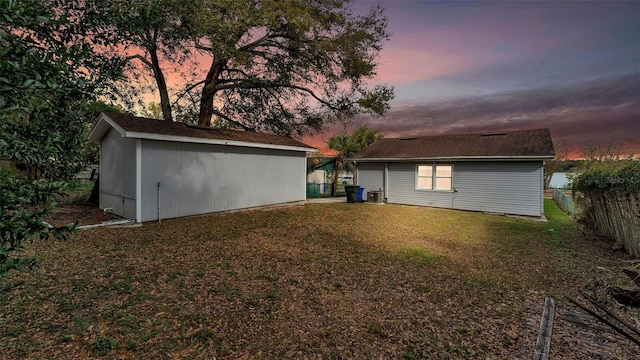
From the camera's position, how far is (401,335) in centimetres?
331

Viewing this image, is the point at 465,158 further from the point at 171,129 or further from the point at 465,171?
the point at 171,129

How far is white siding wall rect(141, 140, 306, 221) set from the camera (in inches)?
362

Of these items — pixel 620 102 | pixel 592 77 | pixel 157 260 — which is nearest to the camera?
pixel 157 260

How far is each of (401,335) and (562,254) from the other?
5.88 metres

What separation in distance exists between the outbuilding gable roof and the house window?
291 inches

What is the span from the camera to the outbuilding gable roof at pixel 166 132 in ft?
28.9

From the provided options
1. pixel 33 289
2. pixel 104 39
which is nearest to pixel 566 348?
pixel 104 39

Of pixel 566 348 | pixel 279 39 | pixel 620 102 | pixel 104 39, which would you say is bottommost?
pixel 566 348

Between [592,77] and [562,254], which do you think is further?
[592,77]

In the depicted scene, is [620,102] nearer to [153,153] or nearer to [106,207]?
[153,153]

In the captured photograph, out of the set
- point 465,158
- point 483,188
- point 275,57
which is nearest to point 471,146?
point 465,158

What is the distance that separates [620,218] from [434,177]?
7.66m

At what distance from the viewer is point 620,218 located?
6.82 m

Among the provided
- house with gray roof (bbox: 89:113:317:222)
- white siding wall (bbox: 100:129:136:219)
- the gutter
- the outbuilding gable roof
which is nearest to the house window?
the gutter
